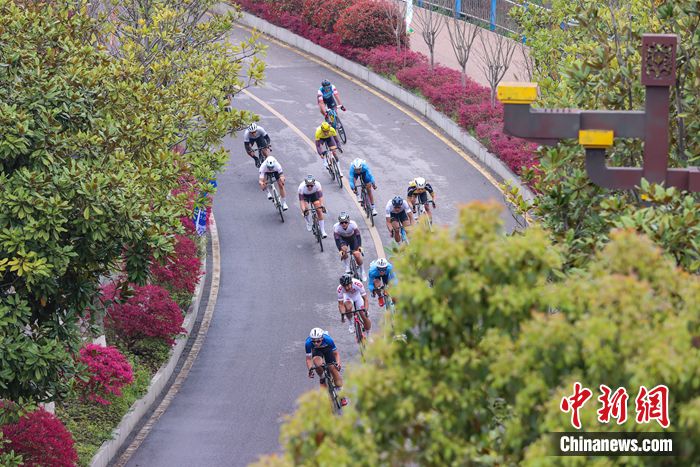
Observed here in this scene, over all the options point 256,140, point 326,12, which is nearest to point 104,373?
point 256,140

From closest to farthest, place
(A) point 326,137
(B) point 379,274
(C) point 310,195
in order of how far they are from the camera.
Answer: (B) point 379,274 < (C) point 310,195 < (A) point 326,137

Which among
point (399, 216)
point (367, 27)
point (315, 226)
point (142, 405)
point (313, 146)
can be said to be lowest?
point (142, 405)

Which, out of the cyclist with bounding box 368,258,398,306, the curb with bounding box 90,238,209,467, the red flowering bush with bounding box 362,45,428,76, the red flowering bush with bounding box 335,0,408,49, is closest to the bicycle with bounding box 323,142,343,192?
the curb with bounding box 90,238,209,467

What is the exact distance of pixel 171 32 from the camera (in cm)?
2323

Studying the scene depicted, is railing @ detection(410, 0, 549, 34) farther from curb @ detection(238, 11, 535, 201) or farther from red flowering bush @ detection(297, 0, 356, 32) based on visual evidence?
curb @ detection(238, 11, 535, 201)

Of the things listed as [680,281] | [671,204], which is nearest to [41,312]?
[671,204]

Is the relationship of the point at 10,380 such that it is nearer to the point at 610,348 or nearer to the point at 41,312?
the point at 41,312

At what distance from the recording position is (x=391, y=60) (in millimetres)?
40500

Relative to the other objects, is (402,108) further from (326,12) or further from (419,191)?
(419,191)

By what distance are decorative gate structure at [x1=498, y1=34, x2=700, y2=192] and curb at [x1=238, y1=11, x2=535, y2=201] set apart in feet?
51.4

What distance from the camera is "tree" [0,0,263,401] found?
13641 mm

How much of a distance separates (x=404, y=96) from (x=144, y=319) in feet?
60.6

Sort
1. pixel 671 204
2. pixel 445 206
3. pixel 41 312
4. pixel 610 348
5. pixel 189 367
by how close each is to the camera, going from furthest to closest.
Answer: pixel 445 206 → pixel 189 367 → pixel 41 312 → pixel 671 204 → pixel 610 348

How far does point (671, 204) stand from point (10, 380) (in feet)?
25.4
